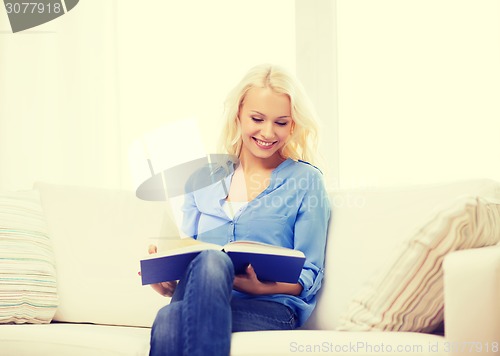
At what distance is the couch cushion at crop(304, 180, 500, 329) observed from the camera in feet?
6.75

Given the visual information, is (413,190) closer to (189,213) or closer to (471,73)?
(189,213)

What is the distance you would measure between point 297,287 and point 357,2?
1778 millimetres

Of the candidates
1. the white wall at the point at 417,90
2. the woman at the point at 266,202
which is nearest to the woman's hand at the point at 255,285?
the woman at the point at 266,202

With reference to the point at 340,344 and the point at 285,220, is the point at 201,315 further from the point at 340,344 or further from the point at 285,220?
the point at 285,220

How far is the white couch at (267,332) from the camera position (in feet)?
4.97

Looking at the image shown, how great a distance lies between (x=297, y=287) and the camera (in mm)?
2023

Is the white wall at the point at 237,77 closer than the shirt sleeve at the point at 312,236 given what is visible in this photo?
No

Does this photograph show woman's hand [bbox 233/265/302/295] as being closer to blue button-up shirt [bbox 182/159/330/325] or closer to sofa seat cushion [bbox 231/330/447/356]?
blue button-up shirt [bbox 182/159/330/325]

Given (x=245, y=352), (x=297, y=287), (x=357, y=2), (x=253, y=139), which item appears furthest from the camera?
(x=357, y=2)

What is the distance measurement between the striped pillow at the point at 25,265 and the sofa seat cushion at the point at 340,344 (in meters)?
0.83

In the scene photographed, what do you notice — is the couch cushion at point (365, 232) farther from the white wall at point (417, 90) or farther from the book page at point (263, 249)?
the white wall at point (417, 90)

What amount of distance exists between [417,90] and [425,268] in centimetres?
165

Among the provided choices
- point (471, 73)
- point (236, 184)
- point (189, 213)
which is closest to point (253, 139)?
point (236, 184)

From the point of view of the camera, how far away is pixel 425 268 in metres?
1.65
